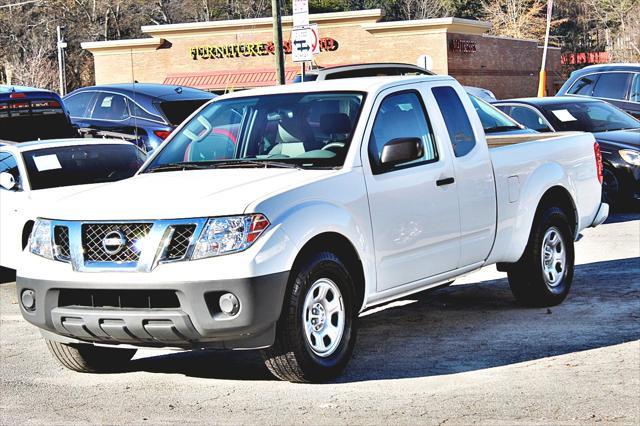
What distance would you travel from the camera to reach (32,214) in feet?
36.9

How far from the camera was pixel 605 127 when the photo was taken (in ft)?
55.9

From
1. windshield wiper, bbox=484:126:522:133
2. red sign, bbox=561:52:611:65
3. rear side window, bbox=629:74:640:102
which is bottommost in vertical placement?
red sign, bbox=561:52:611:65

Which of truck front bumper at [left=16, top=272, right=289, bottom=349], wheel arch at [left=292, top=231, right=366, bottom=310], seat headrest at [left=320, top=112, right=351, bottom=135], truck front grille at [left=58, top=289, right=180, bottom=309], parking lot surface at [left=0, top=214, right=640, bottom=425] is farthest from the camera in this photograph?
seat headrest at [left=320, top=112, right=351, bottom=135]

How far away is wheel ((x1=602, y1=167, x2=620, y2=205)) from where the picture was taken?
16297 millimetres

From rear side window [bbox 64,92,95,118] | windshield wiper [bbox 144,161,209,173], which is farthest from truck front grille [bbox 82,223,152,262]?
rear side window [bbox 64,92,95,118]

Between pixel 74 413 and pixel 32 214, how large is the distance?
4762mm

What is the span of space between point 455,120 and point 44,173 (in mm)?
4849

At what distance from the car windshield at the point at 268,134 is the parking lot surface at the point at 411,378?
1.37 meters

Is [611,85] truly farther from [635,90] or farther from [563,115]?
[563,115]

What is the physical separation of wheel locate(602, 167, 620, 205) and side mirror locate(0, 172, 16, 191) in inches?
326

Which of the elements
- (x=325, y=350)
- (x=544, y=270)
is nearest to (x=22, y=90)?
(x=544, y=270)

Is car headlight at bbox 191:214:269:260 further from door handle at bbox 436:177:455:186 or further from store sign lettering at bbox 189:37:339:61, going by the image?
store sign lettering at bbox 189:37:339:61

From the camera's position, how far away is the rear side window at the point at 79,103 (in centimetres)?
1928

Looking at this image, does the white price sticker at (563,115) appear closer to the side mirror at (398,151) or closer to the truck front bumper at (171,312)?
the side mirror at (398,151)
